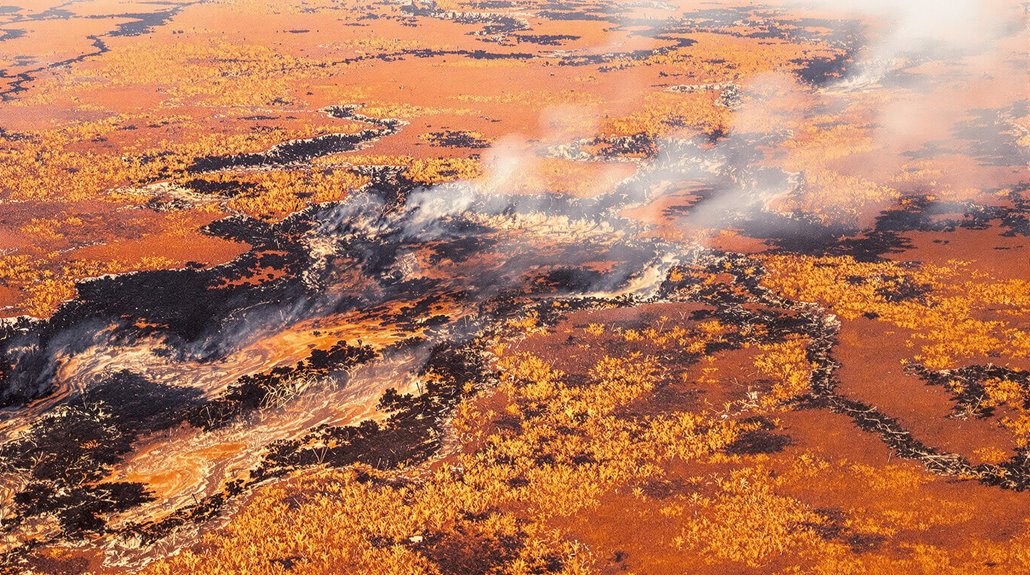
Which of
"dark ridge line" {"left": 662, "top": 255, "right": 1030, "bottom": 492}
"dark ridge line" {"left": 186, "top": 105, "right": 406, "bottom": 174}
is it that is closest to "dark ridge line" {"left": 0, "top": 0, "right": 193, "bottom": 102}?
"dark ridge line" {"left": 186, "top": 105, "right": 406, "bottom": 174}

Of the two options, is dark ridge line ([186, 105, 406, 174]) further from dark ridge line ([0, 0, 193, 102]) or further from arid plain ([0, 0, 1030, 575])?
dark ridge line ([0, 0, 193, 102])

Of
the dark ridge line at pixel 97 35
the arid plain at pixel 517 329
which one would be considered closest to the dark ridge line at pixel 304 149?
the arid plain at pixel 517 329

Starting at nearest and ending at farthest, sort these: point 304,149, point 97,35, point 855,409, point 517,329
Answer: point 855,409 < point 517,329 < point 304,149 < point 97,35

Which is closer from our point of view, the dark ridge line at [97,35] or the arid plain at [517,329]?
the arid plain at [517,329]

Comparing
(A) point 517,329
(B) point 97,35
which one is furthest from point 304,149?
(B) point 97,35

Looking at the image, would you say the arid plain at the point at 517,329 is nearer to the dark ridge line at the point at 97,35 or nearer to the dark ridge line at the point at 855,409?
the dark ridge line at the point at 855,409

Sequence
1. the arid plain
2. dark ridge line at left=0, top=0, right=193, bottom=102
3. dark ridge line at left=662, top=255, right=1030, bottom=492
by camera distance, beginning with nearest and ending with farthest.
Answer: the arid plain → dark ridge line at left=662, top=255, right=1030, bottom=492 → dark ridge line at left=0, top=0, right=193, bottom=102

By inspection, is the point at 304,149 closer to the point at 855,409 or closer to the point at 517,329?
the point at 517,329

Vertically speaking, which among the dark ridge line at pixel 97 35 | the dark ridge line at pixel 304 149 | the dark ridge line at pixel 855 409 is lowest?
the dark ridge line at pixel 855 409

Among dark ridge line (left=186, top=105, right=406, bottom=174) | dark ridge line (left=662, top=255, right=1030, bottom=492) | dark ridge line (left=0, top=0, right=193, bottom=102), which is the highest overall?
dark ridge line (left=0, top=0, right=193, bottom=102)

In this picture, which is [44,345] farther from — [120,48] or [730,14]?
[730,14]

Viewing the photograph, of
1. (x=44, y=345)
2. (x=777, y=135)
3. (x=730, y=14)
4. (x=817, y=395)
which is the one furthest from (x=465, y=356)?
(x=730, y=14)
